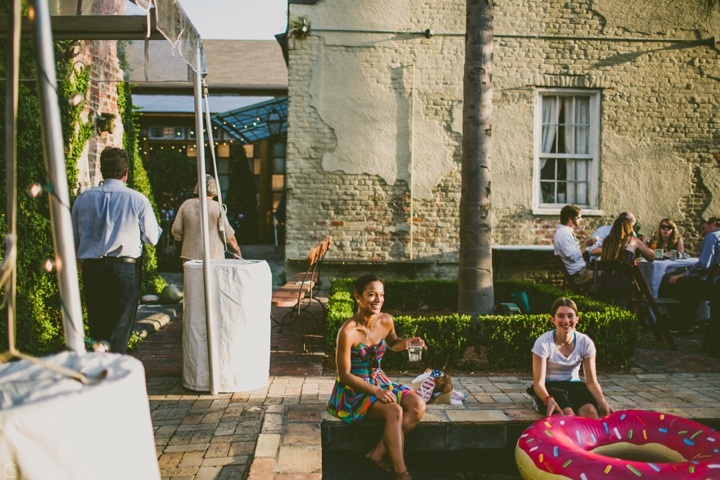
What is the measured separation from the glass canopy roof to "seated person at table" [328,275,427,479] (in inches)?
419

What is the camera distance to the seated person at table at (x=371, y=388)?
379 cm

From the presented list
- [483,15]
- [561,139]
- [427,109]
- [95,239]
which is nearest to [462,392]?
[95,239]

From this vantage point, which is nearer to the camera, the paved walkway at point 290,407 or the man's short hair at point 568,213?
the paved walkway at point 290,407

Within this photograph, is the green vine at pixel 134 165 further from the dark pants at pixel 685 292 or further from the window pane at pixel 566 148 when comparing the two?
the dark pants at pixel 685 292

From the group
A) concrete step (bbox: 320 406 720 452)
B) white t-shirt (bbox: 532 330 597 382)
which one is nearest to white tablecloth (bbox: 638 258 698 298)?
white t-shirt (bbox: 532 330 597 382)

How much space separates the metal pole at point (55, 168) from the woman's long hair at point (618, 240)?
6659 mm

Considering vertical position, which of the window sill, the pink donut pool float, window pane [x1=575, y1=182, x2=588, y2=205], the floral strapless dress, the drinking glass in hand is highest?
window pane [x1=575, y1=182, x2=588, y2=205]

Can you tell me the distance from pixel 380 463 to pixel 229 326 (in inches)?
61.7

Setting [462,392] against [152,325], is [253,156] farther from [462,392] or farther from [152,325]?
[462,392]

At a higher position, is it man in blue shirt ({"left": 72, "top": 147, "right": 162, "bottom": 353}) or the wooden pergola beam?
the wooden pergola beam

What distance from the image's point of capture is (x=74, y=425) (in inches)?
55.9

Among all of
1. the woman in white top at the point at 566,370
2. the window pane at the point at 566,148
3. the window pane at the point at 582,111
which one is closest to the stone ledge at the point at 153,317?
the woman in white top at the point at 566,370

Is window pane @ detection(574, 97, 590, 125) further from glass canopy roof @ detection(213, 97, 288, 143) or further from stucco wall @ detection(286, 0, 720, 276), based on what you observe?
glass canopy roof @ detection(213, 97, 288, 143)

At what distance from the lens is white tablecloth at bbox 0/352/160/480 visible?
1.36 m
